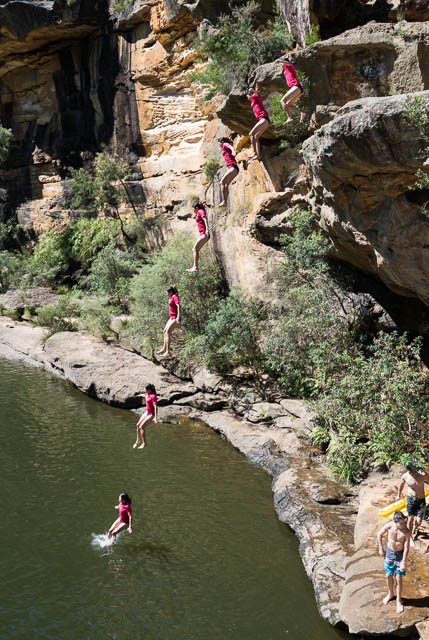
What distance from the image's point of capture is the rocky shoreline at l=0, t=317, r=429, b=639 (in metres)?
9.18

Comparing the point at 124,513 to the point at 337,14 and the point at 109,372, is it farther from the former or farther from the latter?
the point at 337,14

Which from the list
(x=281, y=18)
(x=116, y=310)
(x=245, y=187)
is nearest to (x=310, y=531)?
(x=245, y=187)

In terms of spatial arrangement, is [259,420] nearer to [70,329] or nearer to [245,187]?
[245,187]

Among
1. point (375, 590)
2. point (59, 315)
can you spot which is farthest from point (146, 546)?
point (59, 315)

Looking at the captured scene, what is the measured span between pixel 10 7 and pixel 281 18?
24.3 m

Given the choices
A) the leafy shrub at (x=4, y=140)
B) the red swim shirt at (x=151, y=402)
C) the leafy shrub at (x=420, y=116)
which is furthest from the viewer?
the leafy shrub at (x=4, y=140)

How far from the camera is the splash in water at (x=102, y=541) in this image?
11.9 metres

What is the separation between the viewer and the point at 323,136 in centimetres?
1298

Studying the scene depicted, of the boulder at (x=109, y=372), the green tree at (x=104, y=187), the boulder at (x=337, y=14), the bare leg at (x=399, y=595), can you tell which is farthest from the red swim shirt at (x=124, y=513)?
the green tree at (x=104, y=187)

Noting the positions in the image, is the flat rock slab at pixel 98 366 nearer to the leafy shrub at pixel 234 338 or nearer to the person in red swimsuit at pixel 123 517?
the leafy shrub at pixel 234 338

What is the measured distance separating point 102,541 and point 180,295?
13.2 m

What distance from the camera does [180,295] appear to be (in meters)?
23.6

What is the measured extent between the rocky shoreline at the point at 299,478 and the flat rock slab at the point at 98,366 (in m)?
0.05

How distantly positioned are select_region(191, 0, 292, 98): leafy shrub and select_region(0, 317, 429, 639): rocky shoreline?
40.2 feet
